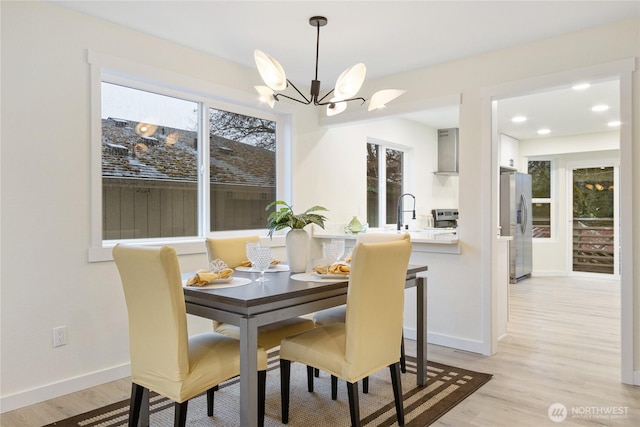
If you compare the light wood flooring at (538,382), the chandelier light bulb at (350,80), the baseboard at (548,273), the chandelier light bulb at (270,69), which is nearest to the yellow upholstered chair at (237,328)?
the light wood flooring at (538,382)

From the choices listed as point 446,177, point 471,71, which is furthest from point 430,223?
point 471,71

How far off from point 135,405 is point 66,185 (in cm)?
146

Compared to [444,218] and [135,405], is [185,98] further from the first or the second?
[444,218]

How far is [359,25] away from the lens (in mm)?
2936

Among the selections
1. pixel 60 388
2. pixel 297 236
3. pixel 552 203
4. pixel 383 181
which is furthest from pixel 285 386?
pixel 552 203

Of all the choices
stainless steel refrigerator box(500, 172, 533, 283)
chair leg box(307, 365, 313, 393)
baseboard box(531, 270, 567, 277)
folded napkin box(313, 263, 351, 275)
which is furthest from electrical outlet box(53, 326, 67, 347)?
baseboard box(531, 270, 567, 277)

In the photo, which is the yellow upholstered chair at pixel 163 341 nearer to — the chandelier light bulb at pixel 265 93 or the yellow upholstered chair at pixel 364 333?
the yellow upholstered chair at pixel 364 333

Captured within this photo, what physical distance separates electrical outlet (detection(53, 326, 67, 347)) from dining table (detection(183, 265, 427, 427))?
1.18 metres

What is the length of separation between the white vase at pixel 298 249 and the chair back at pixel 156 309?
33.0 inches

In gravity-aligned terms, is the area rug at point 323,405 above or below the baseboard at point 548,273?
below

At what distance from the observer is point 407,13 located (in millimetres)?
2754

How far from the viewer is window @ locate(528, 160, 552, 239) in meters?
7.84

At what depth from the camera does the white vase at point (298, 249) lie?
2.53 meters

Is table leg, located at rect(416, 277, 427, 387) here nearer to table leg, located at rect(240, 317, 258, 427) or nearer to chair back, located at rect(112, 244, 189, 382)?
table leg, located at rect(240, 317, 258, 427)
